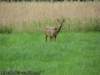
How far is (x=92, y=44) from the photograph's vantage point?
5.93 meters

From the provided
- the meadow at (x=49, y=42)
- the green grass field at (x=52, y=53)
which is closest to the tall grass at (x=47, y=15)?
the meadow at (x=49, y=42)

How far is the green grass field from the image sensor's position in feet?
17.5

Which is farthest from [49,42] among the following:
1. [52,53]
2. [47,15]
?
[52,53]

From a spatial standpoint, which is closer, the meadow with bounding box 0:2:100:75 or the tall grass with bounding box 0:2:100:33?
the meadow with bounding box 0:2:100:75

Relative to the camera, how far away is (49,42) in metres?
6.84

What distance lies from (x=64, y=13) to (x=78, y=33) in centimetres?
38

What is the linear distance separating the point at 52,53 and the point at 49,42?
87 cm

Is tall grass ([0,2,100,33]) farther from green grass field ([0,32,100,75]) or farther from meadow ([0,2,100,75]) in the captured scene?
green grass field ([0,32,100,75])

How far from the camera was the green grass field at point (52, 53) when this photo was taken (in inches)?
210

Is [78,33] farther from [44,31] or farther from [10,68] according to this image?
[10,68]

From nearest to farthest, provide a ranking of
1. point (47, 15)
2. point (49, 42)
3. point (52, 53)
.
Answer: point (52, 53) < point (47, 15) < point (49, 42)

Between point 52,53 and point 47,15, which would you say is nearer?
point 52,53

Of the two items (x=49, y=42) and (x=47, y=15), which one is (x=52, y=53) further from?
(x=49, y=42)

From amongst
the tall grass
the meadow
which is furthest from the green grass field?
the tall grass
